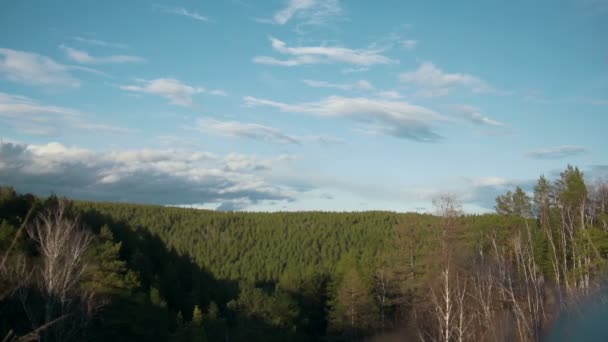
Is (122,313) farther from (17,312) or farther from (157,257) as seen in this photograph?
(157,257)

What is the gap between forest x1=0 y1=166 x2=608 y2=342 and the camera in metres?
24.2

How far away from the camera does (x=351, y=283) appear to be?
41.9 meters

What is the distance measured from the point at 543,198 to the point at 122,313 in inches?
1581

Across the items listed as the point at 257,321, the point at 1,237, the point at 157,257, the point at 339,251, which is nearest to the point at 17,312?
the point at 1,237

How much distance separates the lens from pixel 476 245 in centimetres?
3978

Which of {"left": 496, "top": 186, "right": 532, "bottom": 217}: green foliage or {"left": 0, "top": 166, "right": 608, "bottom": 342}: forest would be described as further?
{"left": 496, "top": 186, "right": 532, "bottom": 217}: green foliage

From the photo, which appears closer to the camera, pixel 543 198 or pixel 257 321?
pixel 257 321

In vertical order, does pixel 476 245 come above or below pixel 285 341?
above

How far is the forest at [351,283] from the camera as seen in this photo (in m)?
24.2

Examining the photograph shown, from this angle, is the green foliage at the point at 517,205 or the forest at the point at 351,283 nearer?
the forest at the point at 351,283

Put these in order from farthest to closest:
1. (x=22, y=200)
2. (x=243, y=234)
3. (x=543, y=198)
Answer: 1. (x=243, y=234)
2. (x=543, y=198)
3. (x=22, y=200)

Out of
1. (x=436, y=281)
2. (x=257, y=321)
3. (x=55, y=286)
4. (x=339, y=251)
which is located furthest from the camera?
(x=339, y=251)

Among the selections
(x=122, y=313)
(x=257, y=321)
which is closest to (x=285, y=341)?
(x=257, y=321)

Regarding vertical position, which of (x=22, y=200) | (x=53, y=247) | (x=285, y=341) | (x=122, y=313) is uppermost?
(x=22, y=200)
